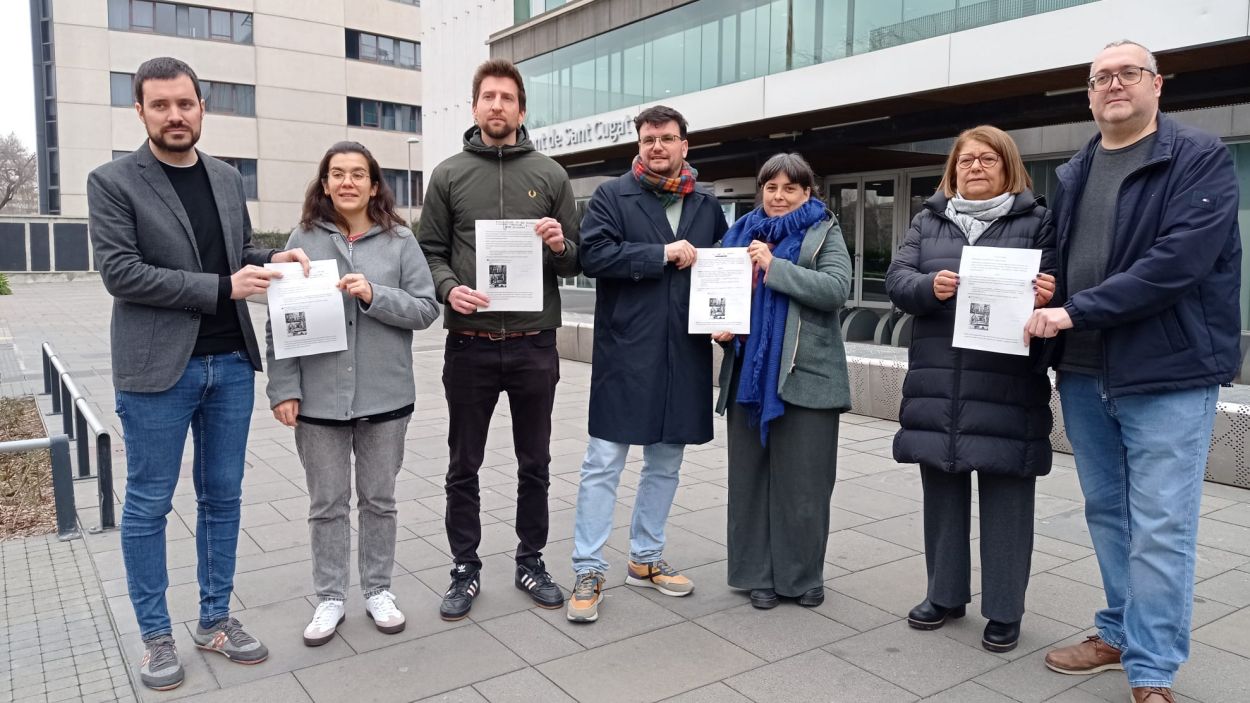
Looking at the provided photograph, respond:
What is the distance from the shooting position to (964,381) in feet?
12.4

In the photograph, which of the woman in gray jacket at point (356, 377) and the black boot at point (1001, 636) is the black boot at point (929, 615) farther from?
the woman in gray jacket at point (356, 377)

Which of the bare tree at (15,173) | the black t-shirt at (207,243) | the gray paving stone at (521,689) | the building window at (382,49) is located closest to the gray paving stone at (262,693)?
the gray paving stone at (521,689)

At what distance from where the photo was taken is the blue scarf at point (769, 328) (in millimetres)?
4176

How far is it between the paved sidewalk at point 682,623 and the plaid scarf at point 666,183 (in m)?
1.90

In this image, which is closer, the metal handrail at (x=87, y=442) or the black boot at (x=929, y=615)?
the black boot at (x=929, y=615)

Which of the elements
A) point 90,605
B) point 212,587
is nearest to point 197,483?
point 212,587

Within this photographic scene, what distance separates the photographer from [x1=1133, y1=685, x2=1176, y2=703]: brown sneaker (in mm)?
3236

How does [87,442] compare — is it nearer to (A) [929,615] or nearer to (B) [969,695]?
(A) [929,615]

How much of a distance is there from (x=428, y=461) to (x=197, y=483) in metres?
3.67

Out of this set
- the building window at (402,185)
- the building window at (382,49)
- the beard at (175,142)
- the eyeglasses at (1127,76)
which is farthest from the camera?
the building window at (402,185)

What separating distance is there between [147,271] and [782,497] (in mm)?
2774

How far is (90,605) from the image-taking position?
4.38m

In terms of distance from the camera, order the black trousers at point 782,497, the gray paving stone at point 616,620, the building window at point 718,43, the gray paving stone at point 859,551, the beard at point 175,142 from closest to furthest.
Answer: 1. the beard at point 175,142
2. the gray paving stone at point 616,620
3. the black trousers at point 782,497
4. the gray paving stone at point 859,551
5. the building window at point 718,43

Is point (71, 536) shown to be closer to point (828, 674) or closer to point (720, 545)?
point (720, 545)
